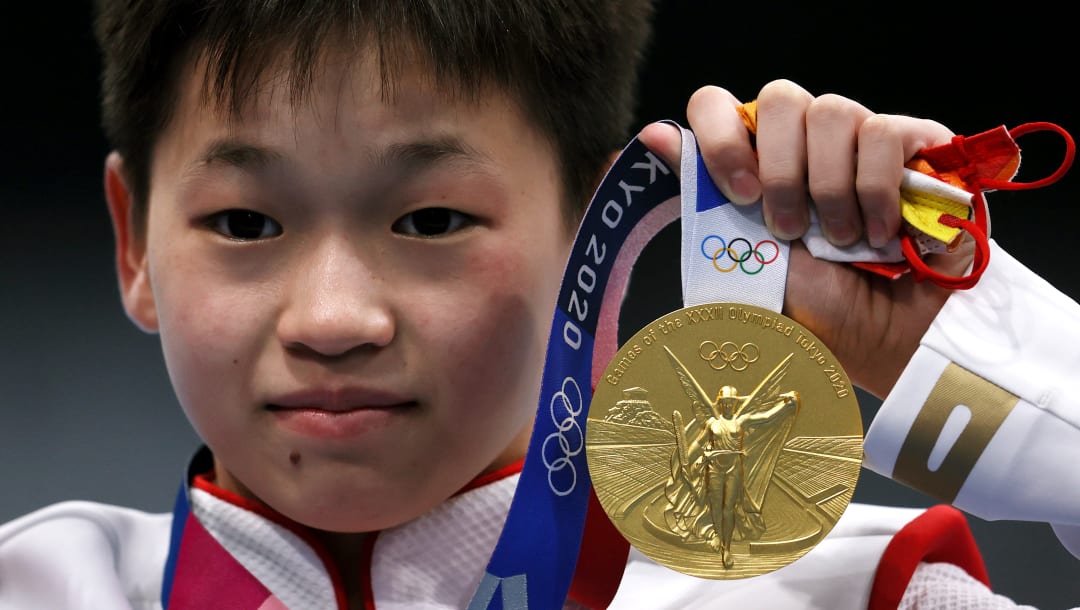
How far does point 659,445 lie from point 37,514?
0.62m

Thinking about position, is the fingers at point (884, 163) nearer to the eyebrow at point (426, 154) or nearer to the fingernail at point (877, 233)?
the fingernail at point (877, 233)

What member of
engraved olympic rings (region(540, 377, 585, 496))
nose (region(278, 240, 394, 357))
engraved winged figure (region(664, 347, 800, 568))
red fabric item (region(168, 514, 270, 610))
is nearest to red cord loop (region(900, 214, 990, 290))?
engraved winged figure (region(664, 347, 800, 568))

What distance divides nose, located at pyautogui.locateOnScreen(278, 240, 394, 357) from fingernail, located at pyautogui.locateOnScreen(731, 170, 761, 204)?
0.80ft

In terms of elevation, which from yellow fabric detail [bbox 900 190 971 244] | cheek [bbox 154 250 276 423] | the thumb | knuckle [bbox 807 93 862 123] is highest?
knuckle [bbox 807 93 862 123]

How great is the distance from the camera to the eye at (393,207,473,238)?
2.87 ft

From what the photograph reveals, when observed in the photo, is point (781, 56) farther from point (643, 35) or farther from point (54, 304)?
point (54, 304)

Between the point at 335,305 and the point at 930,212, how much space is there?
377 millimetres

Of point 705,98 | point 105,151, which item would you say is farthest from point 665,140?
point 105,151

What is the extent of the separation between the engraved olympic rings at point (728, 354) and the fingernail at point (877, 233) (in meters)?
0.11

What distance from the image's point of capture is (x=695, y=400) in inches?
28.9

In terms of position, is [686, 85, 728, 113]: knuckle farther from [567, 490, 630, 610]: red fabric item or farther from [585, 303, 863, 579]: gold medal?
[567, 490, 630, 610]: red fabric item

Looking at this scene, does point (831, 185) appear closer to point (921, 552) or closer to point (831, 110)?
point (831, 110)

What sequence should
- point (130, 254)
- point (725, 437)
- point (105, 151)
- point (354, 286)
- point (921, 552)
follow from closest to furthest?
point (725, 437) → point (354, 286) → point (921, 552) → point (130, 254) → point (105, 151)

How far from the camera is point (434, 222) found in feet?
2.89
